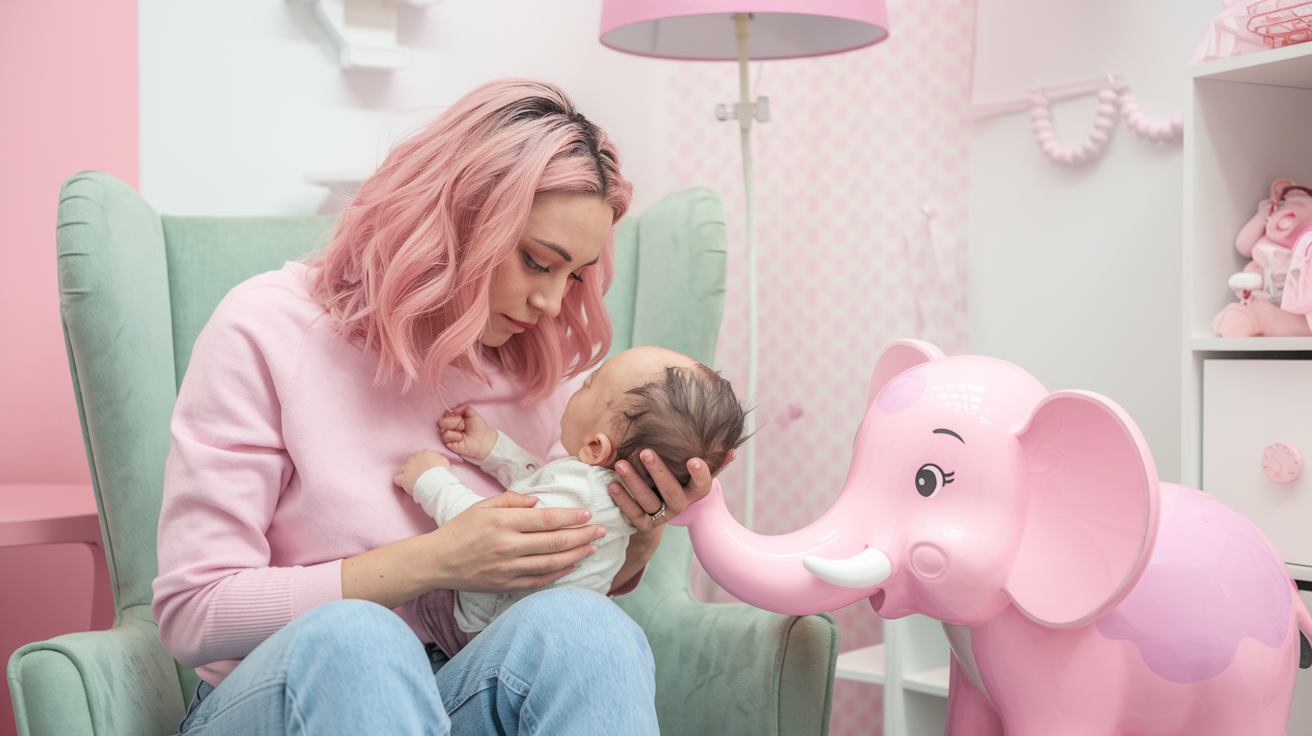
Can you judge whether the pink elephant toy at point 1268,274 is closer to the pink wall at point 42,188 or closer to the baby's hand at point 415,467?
the baby's hand at point 415,467

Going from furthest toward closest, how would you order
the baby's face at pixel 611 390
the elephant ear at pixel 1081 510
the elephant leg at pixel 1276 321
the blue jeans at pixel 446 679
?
the elephant leg at pixel 1276 321, the baby's face at pixel 611 390, the elephant ear at pixel 1081 510, the blue jeans at pixel 446 679

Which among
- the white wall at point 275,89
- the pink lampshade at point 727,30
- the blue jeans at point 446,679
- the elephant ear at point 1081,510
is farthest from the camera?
the white wall at point 275,89

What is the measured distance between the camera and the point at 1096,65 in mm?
1601

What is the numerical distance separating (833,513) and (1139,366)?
34.0 inches

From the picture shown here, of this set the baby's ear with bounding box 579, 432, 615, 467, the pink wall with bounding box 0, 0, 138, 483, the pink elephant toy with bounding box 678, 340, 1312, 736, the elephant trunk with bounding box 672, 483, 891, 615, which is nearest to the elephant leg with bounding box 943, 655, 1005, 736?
the pink elephant toy with bounding box 678, 340, 1312, 736

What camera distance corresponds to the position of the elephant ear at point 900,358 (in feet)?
3.62

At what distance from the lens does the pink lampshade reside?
1.45 meters

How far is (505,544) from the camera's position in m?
0.89

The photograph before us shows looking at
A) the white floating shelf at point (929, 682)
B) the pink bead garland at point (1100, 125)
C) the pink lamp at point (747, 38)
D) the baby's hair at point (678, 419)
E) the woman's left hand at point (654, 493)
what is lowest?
the white floating shelf at point (929, 682)

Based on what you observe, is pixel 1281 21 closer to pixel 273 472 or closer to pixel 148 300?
pixel 273 472

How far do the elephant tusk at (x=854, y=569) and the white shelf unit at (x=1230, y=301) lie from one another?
1.84 feet

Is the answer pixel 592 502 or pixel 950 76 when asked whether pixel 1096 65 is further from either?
pixel 592 502

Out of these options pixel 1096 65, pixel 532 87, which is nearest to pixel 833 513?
pixel 532 87

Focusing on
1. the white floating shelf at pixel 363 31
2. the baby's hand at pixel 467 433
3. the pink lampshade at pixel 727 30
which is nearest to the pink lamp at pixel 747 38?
the pink lampshade at pixel 727 30
